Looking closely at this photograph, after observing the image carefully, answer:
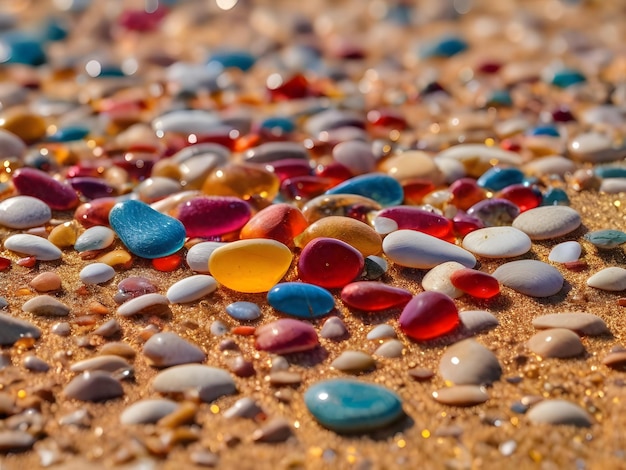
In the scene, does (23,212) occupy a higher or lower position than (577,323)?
higher

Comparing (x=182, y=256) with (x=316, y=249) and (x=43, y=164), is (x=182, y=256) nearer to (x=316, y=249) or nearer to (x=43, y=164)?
(x=316, y=249)

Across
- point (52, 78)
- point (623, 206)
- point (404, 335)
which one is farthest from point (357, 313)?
point (52, 78)

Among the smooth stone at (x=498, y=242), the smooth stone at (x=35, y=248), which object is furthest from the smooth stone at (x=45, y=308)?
the smooth stone at (x=498, y=242)

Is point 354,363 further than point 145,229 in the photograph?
No

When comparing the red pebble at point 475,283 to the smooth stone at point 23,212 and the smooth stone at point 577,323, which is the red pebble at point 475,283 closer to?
the smooth stone at point 577,323

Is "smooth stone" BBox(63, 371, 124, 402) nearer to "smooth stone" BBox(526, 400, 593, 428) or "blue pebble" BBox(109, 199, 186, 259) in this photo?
"blue pebble" BBox(109, 199, 186, 259)

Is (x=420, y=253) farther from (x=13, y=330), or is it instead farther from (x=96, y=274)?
(x=13, y=330)

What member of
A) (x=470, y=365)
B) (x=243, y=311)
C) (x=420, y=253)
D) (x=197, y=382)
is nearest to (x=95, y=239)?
(x=243, y=311)
